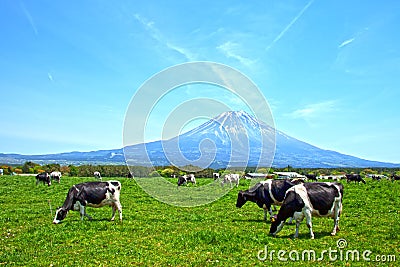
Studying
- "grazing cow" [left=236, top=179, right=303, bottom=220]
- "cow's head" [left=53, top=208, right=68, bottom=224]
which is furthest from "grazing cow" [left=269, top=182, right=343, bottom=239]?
"cow's head" [left=53, top=208, right=68, bottom=224]

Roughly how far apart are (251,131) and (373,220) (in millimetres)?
169908

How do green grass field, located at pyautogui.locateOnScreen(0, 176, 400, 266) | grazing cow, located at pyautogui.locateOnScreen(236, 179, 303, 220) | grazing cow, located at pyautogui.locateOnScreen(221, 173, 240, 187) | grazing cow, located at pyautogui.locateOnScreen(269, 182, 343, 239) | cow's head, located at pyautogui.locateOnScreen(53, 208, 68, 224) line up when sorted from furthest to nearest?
grazing cow, located at pyautogui.locateOnScreen(221, 173, 240, 187)
grazing cow, located at pyautogui.locateOnScreen(236, 179, 303, 220)
cow's head, located at pyautogui.locateOnScreen(53, 208, 68, 224)
grazing cow, located at pyautogui.locateOnScreen(269, 182, 343, 239)
green grass field, located at pyautogui.locateOnScreen(0, 176, 400, 266)

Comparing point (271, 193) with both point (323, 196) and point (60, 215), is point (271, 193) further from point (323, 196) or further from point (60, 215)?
point (60, 215)

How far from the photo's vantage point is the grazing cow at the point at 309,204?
38.7ft

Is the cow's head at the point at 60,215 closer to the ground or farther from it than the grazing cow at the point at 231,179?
closer to the ground

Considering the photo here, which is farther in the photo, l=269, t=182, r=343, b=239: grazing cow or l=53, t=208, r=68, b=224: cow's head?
l=53, t=208, r=68, b=224: cow's head

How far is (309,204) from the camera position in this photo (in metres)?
11.8

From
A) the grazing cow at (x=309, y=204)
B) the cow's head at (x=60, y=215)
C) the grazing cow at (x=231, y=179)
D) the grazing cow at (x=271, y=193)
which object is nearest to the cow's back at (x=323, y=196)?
the grazing cow at (x=309, y=204)

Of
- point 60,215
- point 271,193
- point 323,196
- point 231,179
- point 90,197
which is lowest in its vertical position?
point 60,215

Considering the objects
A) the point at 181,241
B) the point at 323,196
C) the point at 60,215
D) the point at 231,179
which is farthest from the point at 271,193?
the point at 231,179

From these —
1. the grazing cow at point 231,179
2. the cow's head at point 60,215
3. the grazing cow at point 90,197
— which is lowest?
the cow's head at point 60,215

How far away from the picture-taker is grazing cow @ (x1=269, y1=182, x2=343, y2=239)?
1178cm

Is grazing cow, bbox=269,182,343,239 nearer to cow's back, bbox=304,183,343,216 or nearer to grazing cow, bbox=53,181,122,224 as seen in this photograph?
cow's back, bbox=304,183,343,216

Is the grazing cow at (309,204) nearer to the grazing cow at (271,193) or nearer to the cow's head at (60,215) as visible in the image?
the grazing cow at (271,193)
